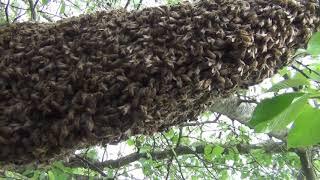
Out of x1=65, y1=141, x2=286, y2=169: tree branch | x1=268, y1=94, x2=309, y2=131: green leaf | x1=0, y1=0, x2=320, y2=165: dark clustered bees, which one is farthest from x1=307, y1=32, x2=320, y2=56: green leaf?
x1=65, y1=141, x2=286, y2=169: tree branch

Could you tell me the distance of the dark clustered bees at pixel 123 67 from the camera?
157 cm

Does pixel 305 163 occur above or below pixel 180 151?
below

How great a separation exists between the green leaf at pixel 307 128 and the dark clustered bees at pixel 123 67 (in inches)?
17.9

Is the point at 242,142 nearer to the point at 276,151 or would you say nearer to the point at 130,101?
the point at 276,151

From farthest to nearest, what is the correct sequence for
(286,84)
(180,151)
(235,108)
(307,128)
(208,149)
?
(180,151), (208,149), (235,108), (286,84), (307,128)

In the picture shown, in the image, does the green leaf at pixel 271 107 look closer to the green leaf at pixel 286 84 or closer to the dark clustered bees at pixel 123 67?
the green leaf at pixel 286 84

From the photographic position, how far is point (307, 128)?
1.24 meters

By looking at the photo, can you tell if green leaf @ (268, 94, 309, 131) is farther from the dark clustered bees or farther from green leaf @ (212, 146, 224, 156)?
green leaf @ (212, 146, 224, 156)

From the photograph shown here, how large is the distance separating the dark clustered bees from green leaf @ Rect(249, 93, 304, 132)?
338mm

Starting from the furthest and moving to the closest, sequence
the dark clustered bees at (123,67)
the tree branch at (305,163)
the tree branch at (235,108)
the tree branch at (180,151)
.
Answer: the tree branch at (180,151) → the tree branch at (305,163) → the tree branch at (235,108) → the dark clustered bees at (123,67)

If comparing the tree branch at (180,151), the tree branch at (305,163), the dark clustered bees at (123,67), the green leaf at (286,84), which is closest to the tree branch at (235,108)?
the tree branch at (305,163)

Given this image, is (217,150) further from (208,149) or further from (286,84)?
(286,84)

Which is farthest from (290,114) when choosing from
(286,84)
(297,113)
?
(286,84)

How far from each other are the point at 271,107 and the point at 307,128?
0.11 meters
